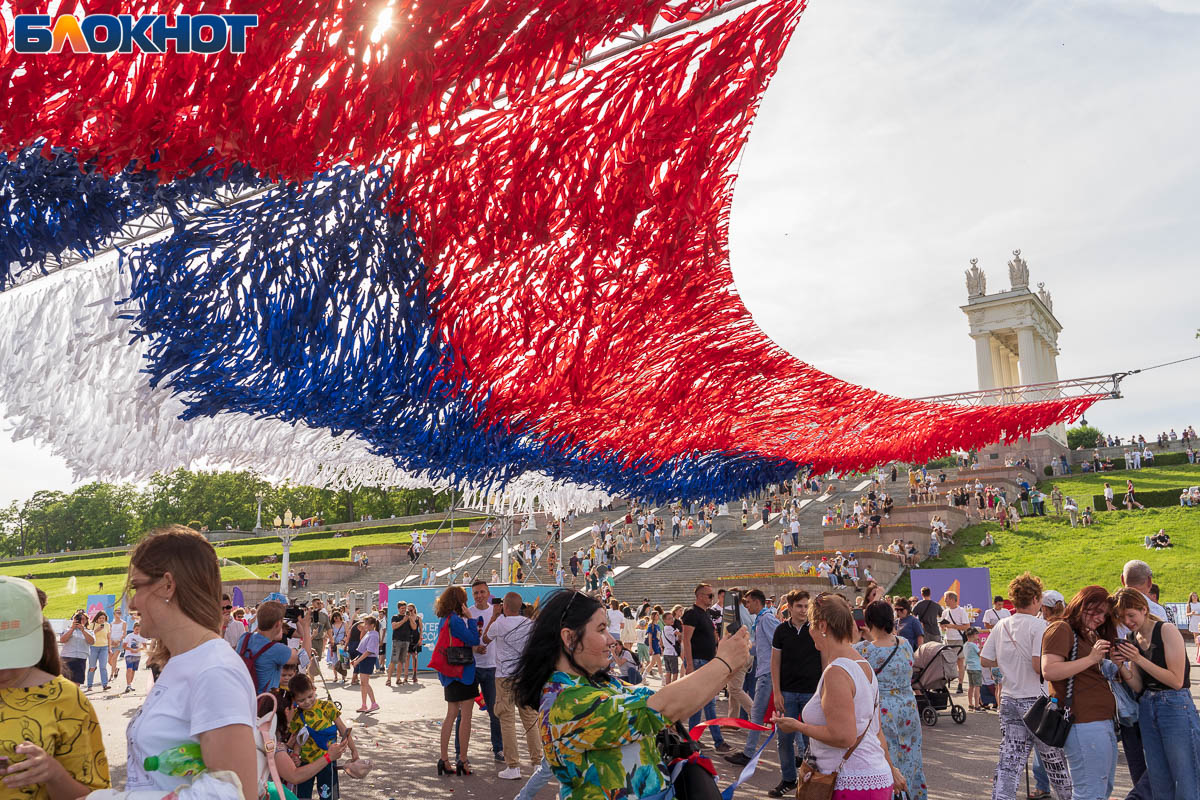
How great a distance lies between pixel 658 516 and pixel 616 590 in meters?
9.42

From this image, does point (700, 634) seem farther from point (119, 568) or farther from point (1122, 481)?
point (119, 568)

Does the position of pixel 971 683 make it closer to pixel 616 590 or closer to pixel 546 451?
pixel 546 451

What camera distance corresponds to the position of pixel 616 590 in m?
24.4

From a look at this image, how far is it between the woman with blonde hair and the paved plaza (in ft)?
0.65

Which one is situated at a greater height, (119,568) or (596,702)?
(596,702)

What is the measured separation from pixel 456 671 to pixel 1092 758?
434cm

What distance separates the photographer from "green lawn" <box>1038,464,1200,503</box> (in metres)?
34.0

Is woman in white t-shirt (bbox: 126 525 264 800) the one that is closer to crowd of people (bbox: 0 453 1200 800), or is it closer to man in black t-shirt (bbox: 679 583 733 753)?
crowd of people (bbox: 0 453 1200 800)

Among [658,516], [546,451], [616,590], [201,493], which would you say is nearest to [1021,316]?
[658,516]

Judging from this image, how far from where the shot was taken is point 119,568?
4931 centimetres

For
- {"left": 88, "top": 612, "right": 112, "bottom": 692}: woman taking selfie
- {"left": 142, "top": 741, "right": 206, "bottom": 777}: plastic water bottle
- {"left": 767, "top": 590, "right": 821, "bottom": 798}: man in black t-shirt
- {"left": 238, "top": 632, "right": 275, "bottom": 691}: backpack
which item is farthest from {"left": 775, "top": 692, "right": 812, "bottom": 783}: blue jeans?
{"left": 88, "top": 612, "right": 112, "bottom": 692}: woman taking selfie

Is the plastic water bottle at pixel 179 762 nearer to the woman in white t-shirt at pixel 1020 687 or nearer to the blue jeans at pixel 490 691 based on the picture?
the woman in white t-shirt at pixel 1020 687

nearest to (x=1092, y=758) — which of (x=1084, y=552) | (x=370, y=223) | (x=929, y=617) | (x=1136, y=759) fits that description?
(x=1136, y=759)

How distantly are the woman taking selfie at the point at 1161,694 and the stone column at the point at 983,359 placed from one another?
54.0 meters
